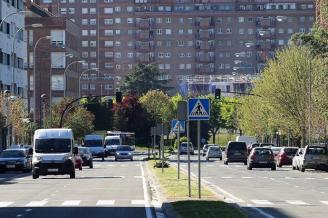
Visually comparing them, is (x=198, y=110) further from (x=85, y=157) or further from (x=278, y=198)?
(x=85, y=157)

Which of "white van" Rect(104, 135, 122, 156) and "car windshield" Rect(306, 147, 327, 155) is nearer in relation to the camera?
"car windshield" Rect(306, 147, 327, 155)

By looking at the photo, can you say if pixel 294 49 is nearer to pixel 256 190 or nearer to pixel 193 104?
pixel 256 190

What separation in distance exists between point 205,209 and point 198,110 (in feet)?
17.6

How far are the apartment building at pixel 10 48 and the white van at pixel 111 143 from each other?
11.4 metres

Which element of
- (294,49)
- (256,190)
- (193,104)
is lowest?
(256,190)

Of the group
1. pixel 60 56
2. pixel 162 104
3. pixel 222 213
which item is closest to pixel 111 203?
pixel 222 213

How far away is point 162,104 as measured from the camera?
166 metres

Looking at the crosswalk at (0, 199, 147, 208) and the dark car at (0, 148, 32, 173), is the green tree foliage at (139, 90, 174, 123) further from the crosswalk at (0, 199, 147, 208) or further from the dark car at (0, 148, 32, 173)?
the crosswalk at (0, 199, 147, 208)

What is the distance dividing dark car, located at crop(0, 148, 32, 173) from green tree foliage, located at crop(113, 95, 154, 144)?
9073 cm

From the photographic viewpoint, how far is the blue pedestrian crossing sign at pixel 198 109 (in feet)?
91.9

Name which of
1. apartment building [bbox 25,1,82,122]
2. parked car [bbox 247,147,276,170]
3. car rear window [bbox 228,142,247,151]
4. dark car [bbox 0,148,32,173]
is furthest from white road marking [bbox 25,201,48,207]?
apartment building [bbox 25,1,82,122]

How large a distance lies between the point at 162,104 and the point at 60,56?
29703mm

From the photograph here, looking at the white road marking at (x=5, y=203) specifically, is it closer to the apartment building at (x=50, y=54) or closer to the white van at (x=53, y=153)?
the white van at (x=53, y=153)

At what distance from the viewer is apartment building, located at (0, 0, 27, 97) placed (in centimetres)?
9569
